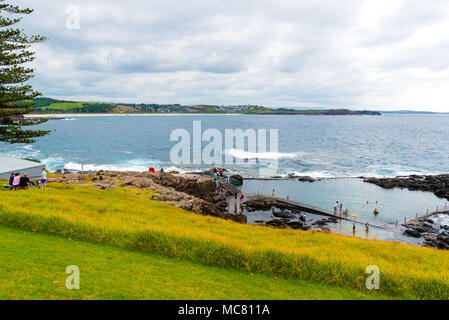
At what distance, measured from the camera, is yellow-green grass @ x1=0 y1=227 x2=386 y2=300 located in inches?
309

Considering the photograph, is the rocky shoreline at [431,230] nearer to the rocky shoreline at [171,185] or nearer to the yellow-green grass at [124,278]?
the rocky shoreline at [171,185]

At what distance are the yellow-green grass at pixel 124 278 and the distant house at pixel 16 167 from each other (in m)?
20.8

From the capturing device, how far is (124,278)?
887 cm

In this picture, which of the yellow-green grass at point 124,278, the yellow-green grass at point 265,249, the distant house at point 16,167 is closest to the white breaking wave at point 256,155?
the distant house at point 16,167

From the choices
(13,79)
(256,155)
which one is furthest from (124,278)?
(256,155)

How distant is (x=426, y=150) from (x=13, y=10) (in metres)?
121

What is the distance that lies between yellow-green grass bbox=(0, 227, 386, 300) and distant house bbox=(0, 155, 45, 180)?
68.4ft

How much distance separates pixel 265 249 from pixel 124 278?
5.31m

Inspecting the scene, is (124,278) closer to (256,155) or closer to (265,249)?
(265,249)

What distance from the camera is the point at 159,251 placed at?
38.1ft

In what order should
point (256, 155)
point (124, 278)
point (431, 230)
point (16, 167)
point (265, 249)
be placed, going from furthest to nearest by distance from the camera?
1. point (256, 155)
2. point (431, 230)
3. point (16, 167)
4. point (265, 249)
5. point (124, 278)

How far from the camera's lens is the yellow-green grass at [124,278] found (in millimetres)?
7848
